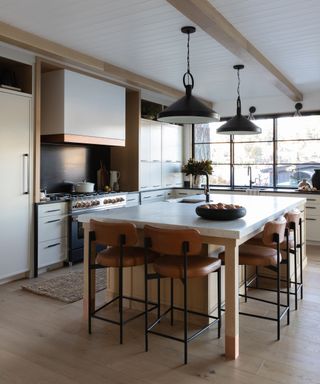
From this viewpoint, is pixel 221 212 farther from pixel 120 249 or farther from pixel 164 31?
pixel 164 31

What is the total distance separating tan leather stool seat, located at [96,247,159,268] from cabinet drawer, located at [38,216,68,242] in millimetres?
1795

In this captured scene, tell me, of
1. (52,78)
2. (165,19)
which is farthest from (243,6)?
(52,78)

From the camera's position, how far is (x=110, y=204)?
17.8 feet

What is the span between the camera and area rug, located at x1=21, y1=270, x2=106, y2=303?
3681mm

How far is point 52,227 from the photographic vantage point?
181 inches

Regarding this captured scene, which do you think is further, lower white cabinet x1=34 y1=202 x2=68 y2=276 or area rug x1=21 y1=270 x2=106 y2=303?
lower white cabinet x1=34 y1=202 x2=68 y2=276

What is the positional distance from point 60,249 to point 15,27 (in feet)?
8.43

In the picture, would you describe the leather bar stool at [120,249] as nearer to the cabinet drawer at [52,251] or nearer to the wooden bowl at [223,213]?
the wooden bowl at [223,213]

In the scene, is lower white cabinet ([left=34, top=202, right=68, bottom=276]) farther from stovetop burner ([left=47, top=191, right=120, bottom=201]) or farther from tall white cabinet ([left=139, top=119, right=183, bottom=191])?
tall white cabinet ([left=139, top=119, right=183, bottom=191])

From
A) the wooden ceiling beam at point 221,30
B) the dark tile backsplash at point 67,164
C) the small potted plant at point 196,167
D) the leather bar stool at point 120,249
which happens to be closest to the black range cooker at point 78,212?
the dark tile backsplash at point 67,164

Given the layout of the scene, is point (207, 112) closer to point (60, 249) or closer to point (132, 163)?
point (60, 249)

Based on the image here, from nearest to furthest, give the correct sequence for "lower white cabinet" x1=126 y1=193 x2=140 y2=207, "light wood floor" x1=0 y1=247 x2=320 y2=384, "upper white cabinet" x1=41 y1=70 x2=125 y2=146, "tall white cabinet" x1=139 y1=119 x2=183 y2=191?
"light wood floor" x1=0 y1=247 x2=320 y2=384, "upper white cabinet" x1=41 y1=70 x2=125 y2=146, "lower white cabinet" x1=126 y1=193 x2=140 y2=207, "tall white cabinet" x1=139 y1=119 x2=183 y2=191

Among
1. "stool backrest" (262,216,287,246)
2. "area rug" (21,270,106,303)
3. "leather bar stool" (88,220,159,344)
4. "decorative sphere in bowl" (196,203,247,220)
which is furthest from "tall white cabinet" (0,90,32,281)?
"stool backrest" (262,216,287,246)

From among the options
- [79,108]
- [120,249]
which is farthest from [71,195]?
[120,249]
